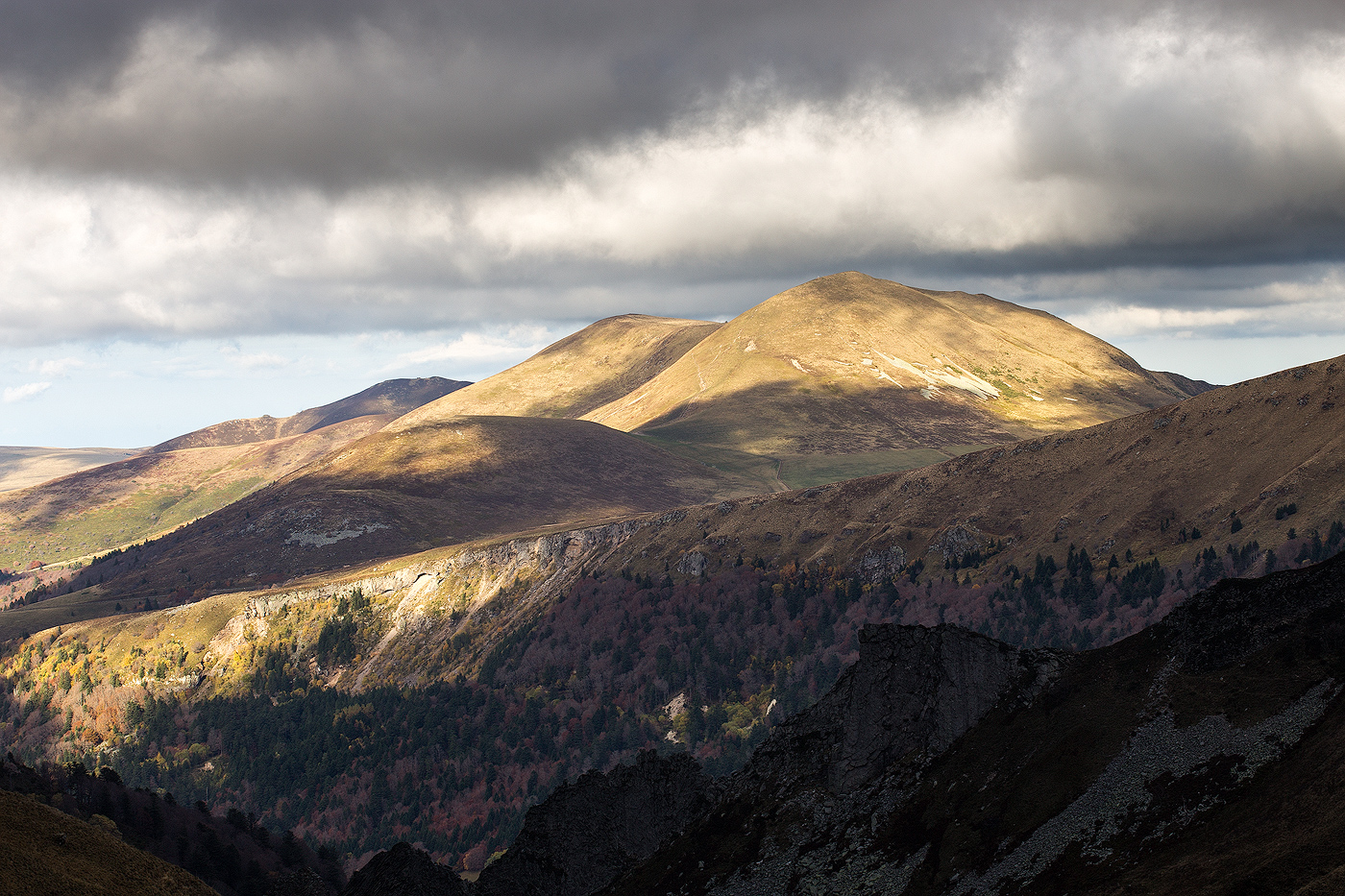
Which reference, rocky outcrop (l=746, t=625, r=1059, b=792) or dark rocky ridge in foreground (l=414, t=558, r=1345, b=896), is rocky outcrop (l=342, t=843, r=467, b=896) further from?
rocky outcrop (l=746, t=625, r=1059, b=792)

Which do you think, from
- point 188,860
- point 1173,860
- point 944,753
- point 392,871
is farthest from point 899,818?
point 188,860

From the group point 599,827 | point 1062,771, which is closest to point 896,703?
point 1062,771

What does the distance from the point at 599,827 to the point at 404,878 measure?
22.4 metres

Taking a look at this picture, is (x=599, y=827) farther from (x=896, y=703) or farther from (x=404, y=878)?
(x=896, y=703)

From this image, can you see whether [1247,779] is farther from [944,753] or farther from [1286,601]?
[944,753]

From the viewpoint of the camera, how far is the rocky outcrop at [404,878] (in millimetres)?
116375

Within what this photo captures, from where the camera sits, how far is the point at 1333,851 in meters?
49.1

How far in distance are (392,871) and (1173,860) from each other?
3461 inches

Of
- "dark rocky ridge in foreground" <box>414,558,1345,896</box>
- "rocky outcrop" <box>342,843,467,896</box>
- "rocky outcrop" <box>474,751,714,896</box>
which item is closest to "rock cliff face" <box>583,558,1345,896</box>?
"dark rocky ridge in foreground" <box>414,558,1345,896</box>

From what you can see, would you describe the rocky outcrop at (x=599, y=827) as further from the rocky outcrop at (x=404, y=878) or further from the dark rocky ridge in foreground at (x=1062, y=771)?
the dark rocky ridge in foreground at (x=1062, y=771)

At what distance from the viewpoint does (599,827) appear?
122 m

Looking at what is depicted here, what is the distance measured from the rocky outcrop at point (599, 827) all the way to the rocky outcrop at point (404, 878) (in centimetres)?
449

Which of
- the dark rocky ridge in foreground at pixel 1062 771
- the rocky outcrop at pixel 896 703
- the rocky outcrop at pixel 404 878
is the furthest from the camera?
the rocky outcrop at pixel 404 878

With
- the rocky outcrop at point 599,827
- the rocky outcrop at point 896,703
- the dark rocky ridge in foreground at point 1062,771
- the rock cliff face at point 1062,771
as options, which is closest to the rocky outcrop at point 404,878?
the rocky outcrop at point 599,827
